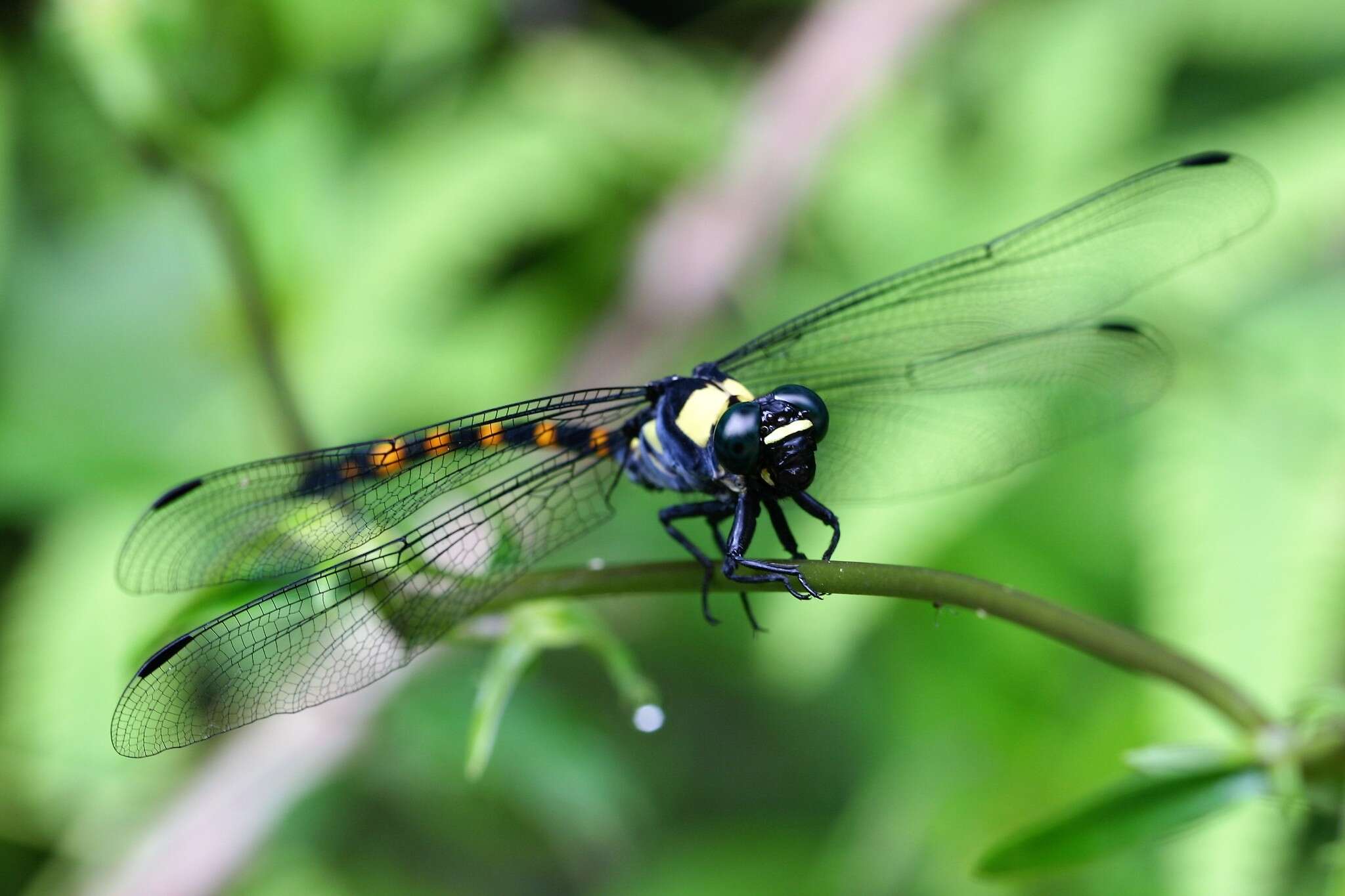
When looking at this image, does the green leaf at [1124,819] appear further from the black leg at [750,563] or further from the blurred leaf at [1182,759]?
the black leg at [750,563]

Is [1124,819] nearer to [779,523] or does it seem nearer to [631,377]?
[779,523]

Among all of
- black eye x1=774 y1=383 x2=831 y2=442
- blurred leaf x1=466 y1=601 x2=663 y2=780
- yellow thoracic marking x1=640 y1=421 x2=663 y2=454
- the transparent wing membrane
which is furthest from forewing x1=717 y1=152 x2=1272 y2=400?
blurred leaf x1=466 y1=601 x2=663 y2=780

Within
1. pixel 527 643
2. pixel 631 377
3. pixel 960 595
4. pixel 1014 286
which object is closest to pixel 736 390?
pixel 527 643

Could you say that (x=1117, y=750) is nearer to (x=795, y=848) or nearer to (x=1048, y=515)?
(x=1048, y=515)

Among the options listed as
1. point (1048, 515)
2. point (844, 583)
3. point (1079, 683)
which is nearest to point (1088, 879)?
point (1079, 683)

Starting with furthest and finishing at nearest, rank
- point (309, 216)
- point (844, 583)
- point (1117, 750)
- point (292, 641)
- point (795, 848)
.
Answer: point (309, 216) → point (795, 848) → point (1117, 750) → point (292, 641) → point (844, 583)

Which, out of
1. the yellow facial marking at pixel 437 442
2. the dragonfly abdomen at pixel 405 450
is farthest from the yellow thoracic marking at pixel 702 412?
the yellow facial marking at pixel 437 442
